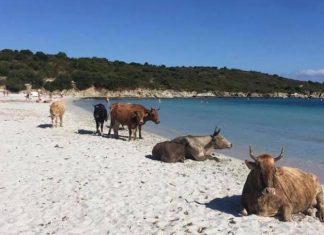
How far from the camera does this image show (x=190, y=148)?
14.0 m

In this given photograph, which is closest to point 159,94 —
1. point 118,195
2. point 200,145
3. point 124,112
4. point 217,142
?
point 124,112

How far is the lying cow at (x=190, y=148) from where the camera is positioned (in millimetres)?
13672

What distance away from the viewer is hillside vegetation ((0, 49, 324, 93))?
85188mm

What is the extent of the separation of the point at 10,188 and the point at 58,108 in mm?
12192

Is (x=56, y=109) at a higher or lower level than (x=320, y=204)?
higher

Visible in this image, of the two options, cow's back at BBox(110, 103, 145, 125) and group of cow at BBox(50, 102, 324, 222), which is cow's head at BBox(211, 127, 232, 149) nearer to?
cow's back at BBox(110, 103, 145, 125)

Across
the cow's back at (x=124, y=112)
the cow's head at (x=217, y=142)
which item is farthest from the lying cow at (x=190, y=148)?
the cow's back at (x=124, y=112)

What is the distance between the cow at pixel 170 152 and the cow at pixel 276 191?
540 cm

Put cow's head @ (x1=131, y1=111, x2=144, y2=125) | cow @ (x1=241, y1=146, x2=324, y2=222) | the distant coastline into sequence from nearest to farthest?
cow @ (x1=241, y1=146, x2=324, y2=222)
cow's head @ (x1=131, y1=111, x2=144, y2=125)
the distant coastline

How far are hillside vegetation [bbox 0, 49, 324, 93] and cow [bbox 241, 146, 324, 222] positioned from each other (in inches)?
2841

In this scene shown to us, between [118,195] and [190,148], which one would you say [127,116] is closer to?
[190,148]

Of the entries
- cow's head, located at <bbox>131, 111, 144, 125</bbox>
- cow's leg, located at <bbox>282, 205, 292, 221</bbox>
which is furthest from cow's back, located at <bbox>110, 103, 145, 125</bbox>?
cow's leg, located at <bbox>282, 205, 292, 221</bbox>

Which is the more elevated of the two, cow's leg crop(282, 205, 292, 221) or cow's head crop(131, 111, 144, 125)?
cow's head crop(131, 111, 144, 125)

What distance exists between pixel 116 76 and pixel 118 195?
92316 millimetres
